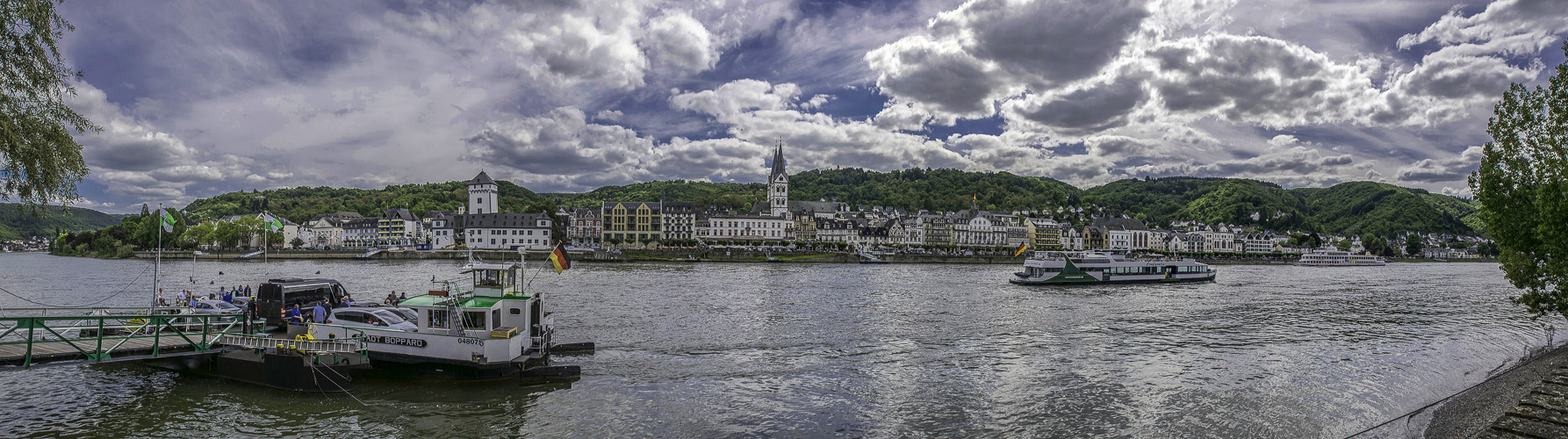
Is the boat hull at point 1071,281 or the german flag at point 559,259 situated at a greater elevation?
the german flag at point 559,259

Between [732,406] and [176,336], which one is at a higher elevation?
[176,336]

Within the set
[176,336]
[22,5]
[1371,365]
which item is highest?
[22,5]

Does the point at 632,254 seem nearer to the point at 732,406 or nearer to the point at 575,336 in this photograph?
the point at 575,336

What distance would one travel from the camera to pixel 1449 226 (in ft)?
602

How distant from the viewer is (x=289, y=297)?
22.8m

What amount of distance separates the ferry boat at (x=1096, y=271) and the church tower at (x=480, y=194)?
10687 centimetres

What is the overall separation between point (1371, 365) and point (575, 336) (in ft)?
89.4

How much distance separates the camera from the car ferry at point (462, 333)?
17.3m

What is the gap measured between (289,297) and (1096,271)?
190ft

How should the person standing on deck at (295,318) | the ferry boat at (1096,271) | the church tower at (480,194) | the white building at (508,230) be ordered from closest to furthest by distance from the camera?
1. the person standing on deck at (295,318)
2. the ferry boat at (1096,271)
3. the white building at (508,230)
4. the church tower at (480,194)

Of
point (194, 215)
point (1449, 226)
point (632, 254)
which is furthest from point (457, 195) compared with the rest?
point (1449, 226)

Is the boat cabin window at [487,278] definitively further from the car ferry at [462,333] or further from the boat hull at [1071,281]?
the boat hull at [1071,281]

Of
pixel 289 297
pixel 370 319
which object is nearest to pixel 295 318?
pixel 370 319

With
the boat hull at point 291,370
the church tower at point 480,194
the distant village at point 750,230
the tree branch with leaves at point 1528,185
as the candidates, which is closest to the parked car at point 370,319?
the boat hull at point 291,370
